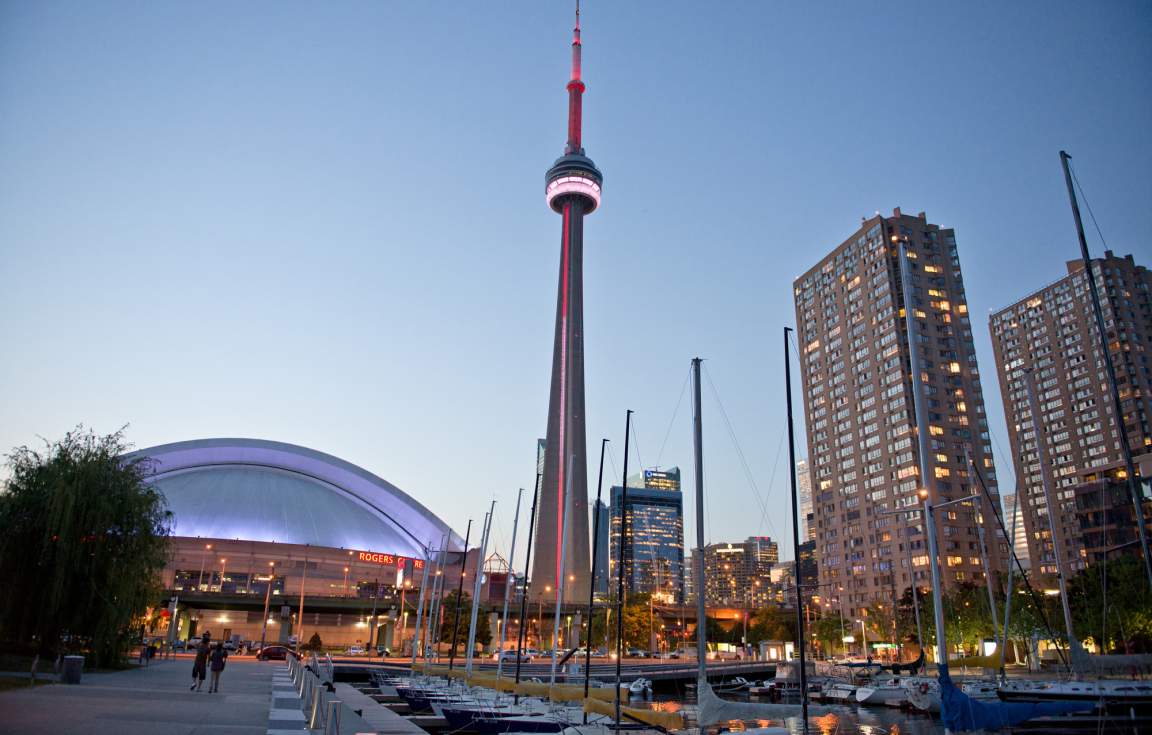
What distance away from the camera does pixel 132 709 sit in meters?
20.5

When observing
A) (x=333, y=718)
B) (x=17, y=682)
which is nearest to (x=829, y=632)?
(x=17, y=682)

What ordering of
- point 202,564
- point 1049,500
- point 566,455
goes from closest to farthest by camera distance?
point 1049,500 → point 202,564 → point 566,455

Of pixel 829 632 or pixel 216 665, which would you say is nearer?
pixel 216 665

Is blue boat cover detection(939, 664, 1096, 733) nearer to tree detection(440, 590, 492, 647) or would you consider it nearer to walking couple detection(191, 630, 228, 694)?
walking couple detection(191, 630, 228, 694)

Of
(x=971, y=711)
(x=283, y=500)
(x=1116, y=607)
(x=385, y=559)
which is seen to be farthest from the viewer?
(x=283, y=500)

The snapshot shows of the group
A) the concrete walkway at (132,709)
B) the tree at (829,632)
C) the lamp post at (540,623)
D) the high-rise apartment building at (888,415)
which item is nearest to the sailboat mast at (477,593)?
the concrete walkway at (132,709)

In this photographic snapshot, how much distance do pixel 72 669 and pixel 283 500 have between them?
270ft

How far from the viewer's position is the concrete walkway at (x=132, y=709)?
16750mm

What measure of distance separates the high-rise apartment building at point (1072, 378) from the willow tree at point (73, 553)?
131012mm

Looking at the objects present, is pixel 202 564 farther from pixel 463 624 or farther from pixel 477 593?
pixel 477 593

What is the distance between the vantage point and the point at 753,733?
62.2 feet

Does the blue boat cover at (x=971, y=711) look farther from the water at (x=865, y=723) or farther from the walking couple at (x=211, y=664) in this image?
the walking couple at (x=211, y=664)

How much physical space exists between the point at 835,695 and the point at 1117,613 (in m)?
28.5

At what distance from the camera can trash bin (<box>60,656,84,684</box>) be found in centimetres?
2695
